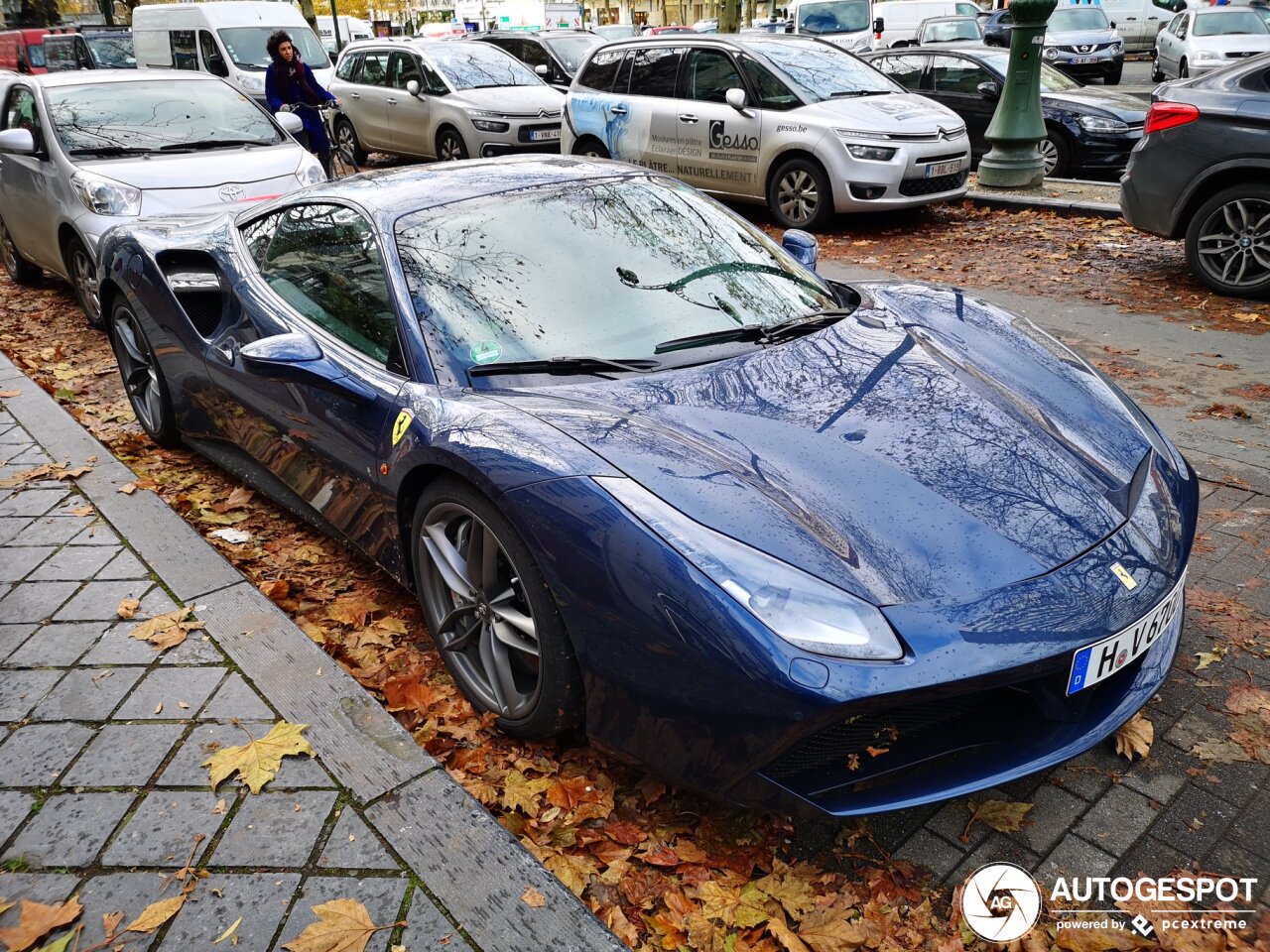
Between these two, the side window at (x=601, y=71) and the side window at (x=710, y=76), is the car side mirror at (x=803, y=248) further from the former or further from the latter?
the side window at (x=601, y=71)

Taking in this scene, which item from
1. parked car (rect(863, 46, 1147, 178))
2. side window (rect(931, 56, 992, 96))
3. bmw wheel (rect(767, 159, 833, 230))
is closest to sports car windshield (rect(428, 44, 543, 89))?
parked car (rect(863, 46, 1147, 178))

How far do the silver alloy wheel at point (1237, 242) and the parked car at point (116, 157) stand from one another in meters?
6.15

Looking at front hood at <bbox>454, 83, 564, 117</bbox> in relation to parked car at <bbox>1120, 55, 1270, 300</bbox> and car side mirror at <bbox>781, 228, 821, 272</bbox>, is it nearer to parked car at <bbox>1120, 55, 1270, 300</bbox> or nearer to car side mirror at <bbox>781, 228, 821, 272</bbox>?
parked car at <bbox>1120, 55, 1270, 300</bbox>

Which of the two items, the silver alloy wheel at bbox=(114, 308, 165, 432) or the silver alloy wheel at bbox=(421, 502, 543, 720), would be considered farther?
the silver alloy wheel at bbox=(114, 308, 165, 432)

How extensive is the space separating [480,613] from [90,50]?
68.1 ft

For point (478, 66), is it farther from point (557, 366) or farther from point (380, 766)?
point (380, 766)

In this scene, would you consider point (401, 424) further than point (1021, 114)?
No

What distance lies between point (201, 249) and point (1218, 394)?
4.72 m

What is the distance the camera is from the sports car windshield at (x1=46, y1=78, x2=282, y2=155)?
7223 mm

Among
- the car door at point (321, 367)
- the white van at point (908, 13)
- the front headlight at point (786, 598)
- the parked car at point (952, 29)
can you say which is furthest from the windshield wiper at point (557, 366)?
the white van at point (908, 13)

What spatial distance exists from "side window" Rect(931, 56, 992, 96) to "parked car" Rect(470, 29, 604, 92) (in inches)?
243

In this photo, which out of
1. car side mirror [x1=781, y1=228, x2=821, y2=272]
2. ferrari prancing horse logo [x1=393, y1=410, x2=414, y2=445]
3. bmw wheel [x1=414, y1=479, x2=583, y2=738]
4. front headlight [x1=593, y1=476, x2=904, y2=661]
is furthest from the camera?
car side mirror [x1=781, y1=228, x2=821, y2=272]

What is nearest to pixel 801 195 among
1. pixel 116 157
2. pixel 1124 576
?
pixel 116 157

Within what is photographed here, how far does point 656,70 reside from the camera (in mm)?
10211
